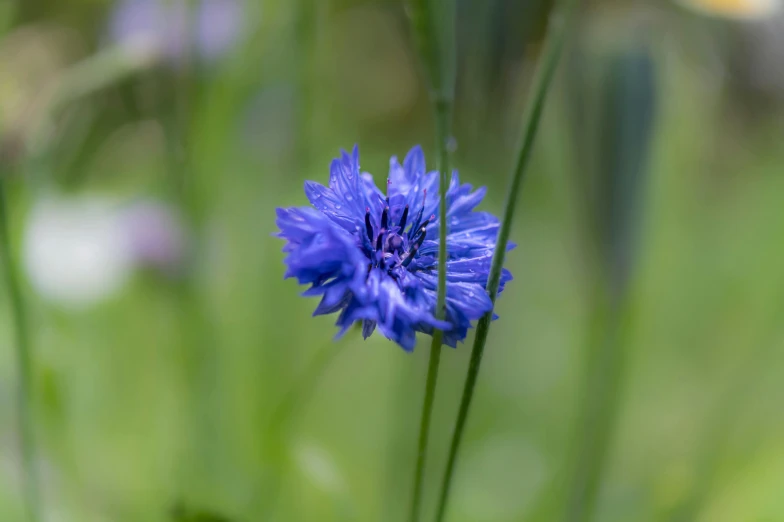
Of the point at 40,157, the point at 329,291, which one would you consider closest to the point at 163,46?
the point at 40,157

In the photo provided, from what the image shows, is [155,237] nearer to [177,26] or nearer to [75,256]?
[75,256]

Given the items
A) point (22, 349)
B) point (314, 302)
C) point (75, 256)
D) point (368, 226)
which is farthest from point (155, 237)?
point (368, 226)

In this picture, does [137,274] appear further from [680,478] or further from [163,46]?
[680,478]

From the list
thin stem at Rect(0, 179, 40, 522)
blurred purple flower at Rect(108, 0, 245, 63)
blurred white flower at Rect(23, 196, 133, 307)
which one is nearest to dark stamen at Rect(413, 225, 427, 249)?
thin stem at Rect(0, 179, 40, 522)

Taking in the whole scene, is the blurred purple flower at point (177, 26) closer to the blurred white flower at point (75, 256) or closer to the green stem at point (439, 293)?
the blurred white flower at point (75, 256)

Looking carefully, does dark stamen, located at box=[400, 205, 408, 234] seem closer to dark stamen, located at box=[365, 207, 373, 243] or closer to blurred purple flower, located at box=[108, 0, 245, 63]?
dark stamen, located at box=[365, 207, 373, 243]

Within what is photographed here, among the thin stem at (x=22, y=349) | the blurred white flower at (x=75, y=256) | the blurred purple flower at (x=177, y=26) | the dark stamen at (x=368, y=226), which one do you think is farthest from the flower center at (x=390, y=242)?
the blurred white flower at (x=75, y=256)
